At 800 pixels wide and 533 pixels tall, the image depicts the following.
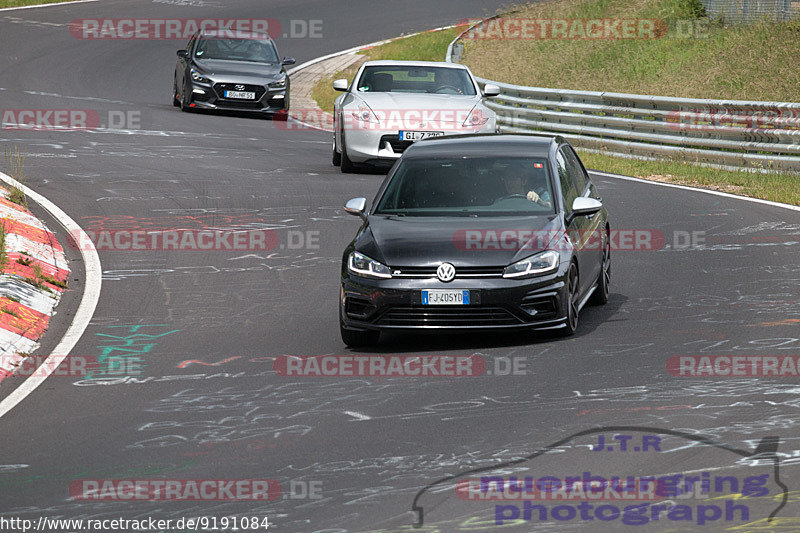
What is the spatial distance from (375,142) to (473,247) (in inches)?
398

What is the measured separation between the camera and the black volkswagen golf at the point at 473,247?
387 inches

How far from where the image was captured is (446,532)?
5.89 metres

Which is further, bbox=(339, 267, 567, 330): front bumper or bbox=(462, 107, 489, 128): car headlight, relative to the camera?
bbox=(462, 107, 489, 128): car headlight

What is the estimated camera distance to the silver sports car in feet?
65.0

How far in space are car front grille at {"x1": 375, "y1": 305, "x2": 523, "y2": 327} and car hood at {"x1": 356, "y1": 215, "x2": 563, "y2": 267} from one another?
0.32m

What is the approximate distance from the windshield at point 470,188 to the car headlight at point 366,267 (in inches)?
30.8

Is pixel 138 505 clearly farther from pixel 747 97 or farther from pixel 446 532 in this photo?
pixel 747 97

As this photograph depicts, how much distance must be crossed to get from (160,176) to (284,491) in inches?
524

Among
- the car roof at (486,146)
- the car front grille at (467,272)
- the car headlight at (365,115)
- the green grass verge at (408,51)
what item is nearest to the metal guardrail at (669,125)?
the car headlight at (365,115)

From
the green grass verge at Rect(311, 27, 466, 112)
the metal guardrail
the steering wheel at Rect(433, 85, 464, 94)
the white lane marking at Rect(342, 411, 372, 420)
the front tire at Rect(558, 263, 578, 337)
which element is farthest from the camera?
the green grass verge at Rect(311, 27, 466, 112)

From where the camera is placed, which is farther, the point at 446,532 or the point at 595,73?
the point at 595,73

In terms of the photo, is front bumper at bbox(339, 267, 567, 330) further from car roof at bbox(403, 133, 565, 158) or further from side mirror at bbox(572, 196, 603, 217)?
car roof at bbox(403, 133, 565, 158)

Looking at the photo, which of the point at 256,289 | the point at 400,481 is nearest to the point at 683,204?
the point at 256,289

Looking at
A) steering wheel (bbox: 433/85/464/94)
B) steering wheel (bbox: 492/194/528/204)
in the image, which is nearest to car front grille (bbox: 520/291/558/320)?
steering wheel (bbox: 492/194/528/204)
